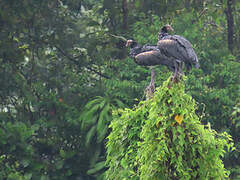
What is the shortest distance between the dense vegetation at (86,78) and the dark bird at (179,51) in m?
3.90

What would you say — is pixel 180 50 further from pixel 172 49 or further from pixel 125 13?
pixel 125 13

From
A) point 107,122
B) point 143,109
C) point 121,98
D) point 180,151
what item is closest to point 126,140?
point 143,109

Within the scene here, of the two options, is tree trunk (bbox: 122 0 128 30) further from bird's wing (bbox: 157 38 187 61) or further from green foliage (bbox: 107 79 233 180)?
green foliage (bbox: 107 79 233 180)

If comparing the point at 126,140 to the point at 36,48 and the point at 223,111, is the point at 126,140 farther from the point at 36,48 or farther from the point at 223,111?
the point at 36,48

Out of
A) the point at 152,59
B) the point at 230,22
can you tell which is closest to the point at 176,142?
the point at 152,59

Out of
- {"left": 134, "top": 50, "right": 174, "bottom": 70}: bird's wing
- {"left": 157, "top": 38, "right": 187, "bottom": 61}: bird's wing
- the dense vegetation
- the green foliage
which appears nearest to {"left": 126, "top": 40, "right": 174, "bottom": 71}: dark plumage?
{"left": 134, "top": 50, "right": 174, "bottom": 70}: bird's wing

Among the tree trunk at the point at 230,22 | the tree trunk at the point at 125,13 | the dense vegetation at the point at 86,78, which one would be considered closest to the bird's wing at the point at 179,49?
the dense vegetation at the point at 86,78

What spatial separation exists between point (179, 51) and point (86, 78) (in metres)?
6.17

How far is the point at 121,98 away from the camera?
1073 centimetres

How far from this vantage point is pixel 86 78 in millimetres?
11789

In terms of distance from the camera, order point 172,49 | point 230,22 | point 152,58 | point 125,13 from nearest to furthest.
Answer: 1. point 172,49
2. point 152,58
3. point 230,22
4. point 125,13

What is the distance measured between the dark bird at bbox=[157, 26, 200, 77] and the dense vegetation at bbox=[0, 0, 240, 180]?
3900 millimetres

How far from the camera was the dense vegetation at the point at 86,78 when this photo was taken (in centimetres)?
1026

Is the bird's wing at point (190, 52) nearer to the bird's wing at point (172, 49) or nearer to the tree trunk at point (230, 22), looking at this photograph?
the bird's wing at point (172, 49)
